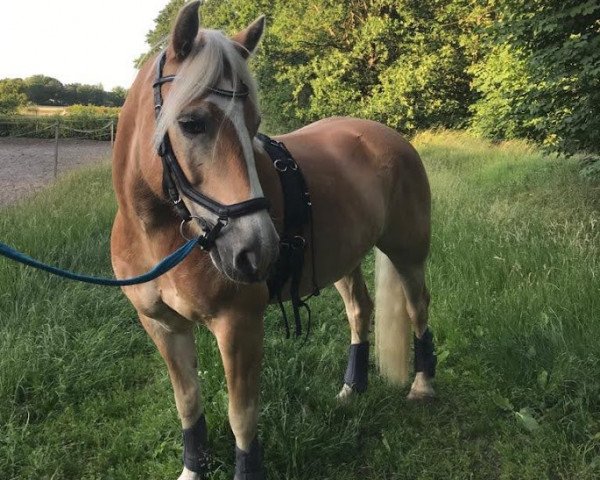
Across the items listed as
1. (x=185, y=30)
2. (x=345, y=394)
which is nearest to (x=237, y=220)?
(x=185, y=30)

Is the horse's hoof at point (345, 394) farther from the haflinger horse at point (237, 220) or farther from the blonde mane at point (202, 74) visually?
the blonde mane at point (202, 74)

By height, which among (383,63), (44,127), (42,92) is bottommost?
(44,127)

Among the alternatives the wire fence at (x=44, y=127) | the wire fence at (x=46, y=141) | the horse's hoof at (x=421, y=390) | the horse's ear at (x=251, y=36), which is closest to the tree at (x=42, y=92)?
the wire fence at (x=44, y=127)

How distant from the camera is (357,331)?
3.15 m

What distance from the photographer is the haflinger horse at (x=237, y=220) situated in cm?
144

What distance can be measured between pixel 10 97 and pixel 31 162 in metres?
17.0

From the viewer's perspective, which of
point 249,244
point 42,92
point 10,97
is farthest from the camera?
point 42,92

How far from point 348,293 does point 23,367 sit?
6.48 ft

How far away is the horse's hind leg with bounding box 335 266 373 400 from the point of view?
3.02m

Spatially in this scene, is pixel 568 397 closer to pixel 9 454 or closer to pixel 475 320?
pixel 475 320

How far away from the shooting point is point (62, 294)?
370cm

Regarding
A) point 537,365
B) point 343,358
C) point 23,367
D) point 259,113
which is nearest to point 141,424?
point 23,367

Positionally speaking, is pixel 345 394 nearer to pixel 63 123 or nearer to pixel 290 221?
pixel 290 221

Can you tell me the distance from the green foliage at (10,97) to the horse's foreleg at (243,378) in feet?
110
